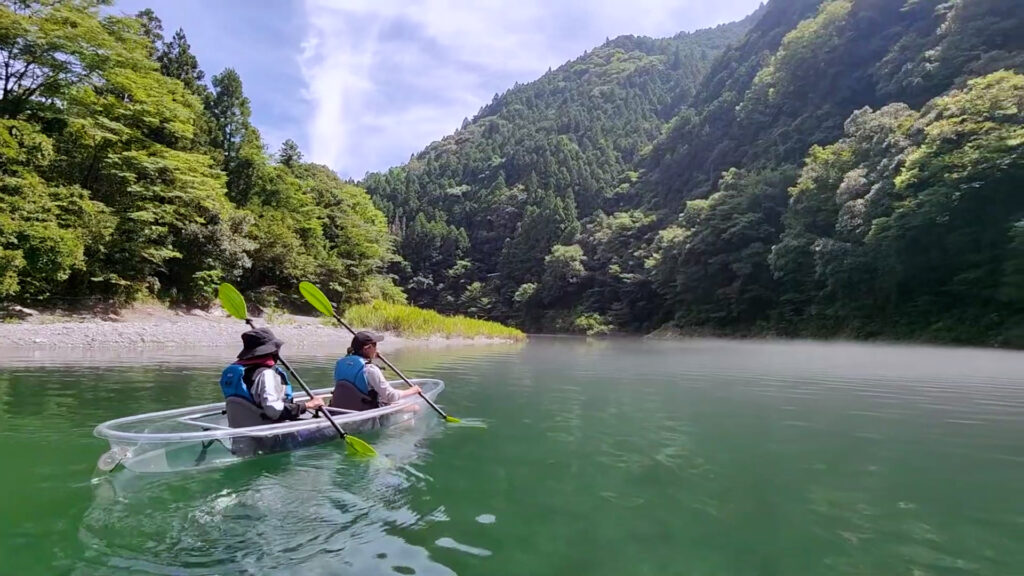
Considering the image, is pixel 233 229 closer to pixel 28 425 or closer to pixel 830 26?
pixel 28 425

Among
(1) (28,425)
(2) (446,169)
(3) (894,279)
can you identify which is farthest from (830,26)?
(2) (446,169)

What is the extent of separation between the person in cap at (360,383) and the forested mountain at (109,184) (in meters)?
14.2

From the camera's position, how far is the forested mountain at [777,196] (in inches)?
1049

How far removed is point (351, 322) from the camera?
2733 cm

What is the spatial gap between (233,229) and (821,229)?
32.3 meters

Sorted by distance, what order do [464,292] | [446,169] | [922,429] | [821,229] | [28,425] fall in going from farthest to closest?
1. [446,169]
2. [464,292]
3. [821,229]
4. [922,429]
5. [28,425]

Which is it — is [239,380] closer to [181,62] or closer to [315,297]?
[315,297]

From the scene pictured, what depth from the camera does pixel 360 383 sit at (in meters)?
7.89

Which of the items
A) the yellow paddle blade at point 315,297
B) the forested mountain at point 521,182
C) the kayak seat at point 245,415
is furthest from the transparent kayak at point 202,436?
the forested mountain at point 521,182

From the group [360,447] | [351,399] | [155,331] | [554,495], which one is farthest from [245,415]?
[155,331]

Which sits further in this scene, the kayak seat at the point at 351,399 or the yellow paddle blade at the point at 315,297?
the yellow paddle blade at the point at 315,297

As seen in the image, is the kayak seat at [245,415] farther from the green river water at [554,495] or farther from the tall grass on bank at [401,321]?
the tall grass on bank at [401,321]

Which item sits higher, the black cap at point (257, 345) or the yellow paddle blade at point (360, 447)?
the black cap at point (257, 345)

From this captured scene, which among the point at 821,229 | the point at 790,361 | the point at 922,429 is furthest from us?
the point at 821,229
